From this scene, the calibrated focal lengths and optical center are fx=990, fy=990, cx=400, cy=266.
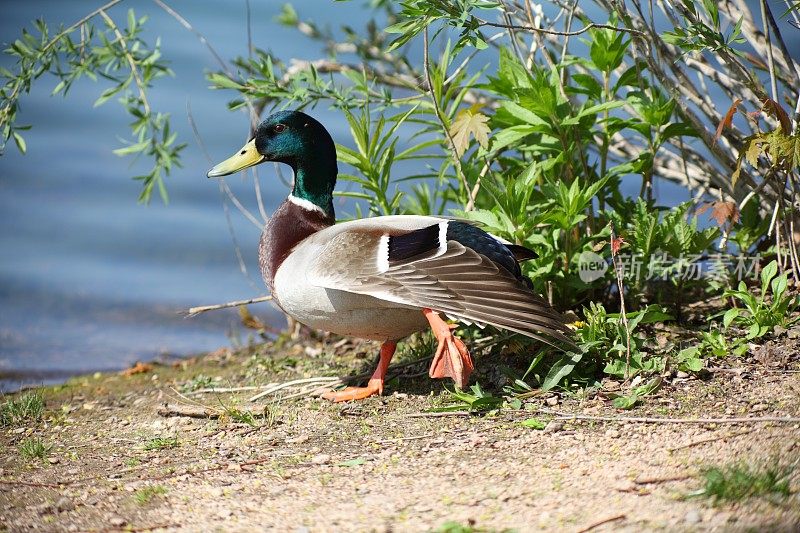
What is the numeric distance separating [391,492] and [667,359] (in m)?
1.52

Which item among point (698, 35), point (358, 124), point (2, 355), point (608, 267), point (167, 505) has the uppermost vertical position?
point (698, 35)

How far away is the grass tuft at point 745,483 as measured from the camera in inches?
104

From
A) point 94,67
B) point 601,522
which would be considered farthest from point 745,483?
point 94,67

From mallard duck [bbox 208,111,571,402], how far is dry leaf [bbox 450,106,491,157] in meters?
0.41

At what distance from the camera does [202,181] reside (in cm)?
809

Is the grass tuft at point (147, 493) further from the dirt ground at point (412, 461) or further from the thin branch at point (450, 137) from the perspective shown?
the thin branch at point (450, 137)

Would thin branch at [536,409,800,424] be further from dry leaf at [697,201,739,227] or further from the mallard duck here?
dry leaf at [697,201,739,227]

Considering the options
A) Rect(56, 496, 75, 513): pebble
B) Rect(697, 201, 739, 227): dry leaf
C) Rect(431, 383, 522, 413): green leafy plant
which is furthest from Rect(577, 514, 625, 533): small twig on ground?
Rect(697, 201, 739, 227): dry leaf

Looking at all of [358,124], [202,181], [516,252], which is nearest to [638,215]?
[516,252]

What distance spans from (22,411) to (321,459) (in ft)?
5.22

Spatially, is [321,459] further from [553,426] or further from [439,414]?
[553,426]

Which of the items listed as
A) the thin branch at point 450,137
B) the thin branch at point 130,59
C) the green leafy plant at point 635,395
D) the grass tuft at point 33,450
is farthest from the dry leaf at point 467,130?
the grass tuft at point 33,450

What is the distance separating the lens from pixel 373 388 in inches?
166

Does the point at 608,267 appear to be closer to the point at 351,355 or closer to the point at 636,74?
the point at 636,74
